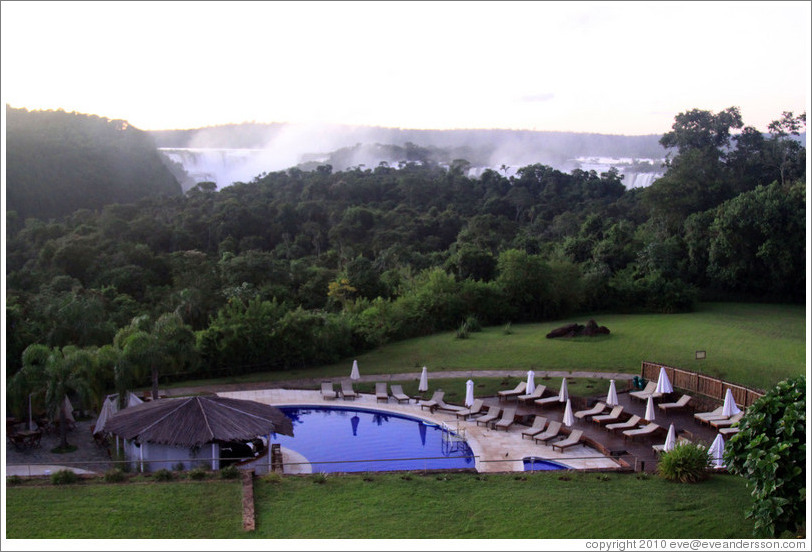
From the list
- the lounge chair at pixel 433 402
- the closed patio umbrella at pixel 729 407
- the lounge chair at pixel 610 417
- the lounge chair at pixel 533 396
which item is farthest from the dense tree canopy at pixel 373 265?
the closed patio umbrella at pixel 729 407

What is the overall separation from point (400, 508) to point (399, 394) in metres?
7.70

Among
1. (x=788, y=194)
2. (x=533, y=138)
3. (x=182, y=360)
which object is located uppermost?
(x=533, y=138)

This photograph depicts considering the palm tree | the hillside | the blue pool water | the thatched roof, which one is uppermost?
the hillside

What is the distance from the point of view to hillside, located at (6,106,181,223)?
52.3 m

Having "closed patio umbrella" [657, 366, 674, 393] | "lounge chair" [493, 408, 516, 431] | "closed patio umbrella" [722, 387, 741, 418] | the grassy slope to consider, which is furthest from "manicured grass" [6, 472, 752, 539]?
the grassy slope

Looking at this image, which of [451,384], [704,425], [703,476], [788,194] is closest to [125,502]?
[703,476]

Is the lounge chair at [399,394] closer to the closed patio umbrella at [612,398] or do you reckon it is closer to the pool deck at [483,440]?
the pool deck at [483,440]

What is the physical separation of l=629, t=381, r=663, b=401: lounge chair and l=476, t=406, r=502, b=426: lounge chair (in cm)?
386

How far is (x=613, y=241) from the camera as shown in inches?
1319

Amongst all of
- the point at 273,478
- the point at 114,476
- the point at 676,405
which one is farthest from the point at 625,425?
the point at 114,476

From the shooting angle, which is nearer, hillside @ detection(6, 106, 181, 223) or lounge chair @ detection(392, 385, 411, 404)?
lounge chair @ detection(392, 385, 411, 404)

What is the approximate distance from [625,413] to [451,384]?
5128 millimetres

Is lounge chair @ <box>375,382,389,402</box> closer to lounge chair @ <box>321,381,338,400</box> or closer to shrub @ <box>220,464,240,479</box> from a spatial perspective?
lounge chair @ <box>321,381,338,400</box>

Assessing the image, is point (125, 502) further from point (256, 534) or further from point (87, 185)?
point (87, 185)
